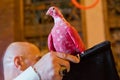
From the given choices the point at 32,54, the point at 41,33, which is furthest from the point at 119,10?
the point at 32,54

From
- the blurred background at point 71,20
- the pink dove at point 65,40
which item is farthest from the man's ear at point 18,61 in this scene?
the blurred background at point 71,20

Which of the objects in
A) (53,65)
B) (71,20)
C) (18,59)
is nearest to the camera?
(53,65)

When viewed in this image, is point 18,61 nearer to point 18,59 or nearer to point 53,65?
point 18,59

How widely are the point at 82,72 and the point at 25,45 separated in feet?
1.08

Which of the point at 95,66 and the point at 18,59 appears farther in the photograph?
the point at 18,59

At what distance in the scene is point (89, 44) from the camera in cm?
184

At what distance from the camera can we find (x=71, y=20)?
6.19 feet

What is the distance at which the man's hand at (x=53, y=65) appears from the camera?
0.64 meters

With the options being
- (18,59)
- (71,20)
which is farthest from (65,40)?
(71,20)

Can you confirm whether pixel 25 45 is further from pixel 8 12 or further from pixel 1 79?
pixel 8 12

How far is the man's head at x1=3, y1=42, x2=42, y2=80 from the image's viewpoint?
90 centimetres

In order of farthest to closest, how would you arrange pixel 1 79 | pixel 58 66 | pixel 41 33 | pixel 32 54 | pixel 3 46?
pixel 41 33 → pixel 3 46 → pixel 1 79 → pixel 32 54 → pixel 58 66

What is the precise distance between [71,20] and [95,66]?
119 centimetres

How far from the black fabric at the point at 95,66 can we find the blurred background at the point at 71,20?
1105 millimetres
